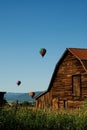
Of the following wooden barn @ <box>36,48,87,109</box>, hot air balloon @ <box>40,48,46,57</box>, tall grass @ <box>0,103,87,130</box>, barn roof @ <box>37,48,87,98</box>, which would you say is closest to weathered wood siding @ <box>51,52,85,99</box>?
wooden barn @ <box>36,48,87,109</box>

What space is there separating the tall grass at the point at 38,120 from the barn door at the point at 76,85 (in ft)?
61.1

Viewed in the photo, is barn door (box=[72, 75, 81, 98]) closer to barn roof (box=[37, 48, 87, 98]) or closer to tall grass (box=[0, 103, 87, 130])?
barn roof (box=[37, 48, 87, 98])

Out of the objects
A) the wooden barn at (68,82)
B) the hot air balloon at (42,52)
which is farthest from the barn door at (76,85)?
the hot air balloon at (42,52)

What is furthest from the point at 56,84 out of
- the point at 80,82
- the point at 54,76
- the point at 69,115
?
the point at 69,115

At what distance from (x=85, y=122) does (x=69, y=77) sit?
20.9 meters

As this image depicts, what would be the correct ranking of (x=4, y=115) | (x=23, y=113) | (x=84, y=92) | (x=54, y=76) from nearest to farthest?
Answer: (x=4, y=115) < (x=23, y=113) < (x=84, y=92) < (x=54, y=76)

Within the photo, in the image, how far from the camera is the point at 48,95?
39969 millimetres

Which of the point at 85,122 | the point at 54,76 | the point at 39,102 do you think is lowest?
the point at 85,122

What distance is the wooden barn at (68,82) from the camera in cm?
3554

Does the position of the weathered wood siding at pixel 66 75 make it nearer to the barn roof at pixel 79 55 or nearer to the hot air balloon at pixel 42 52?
the barn roof at pixel 79 55

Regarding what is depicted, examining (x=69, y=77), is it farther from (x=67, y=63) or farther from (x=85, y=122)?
(x=85, y=122)

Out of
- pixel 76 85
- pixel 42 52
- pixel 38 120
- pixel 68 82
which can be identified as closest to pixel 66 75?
pixel 68 82

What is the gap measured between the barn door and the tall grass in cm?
1863

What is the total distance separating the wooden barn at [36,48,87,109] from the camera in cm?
3554
